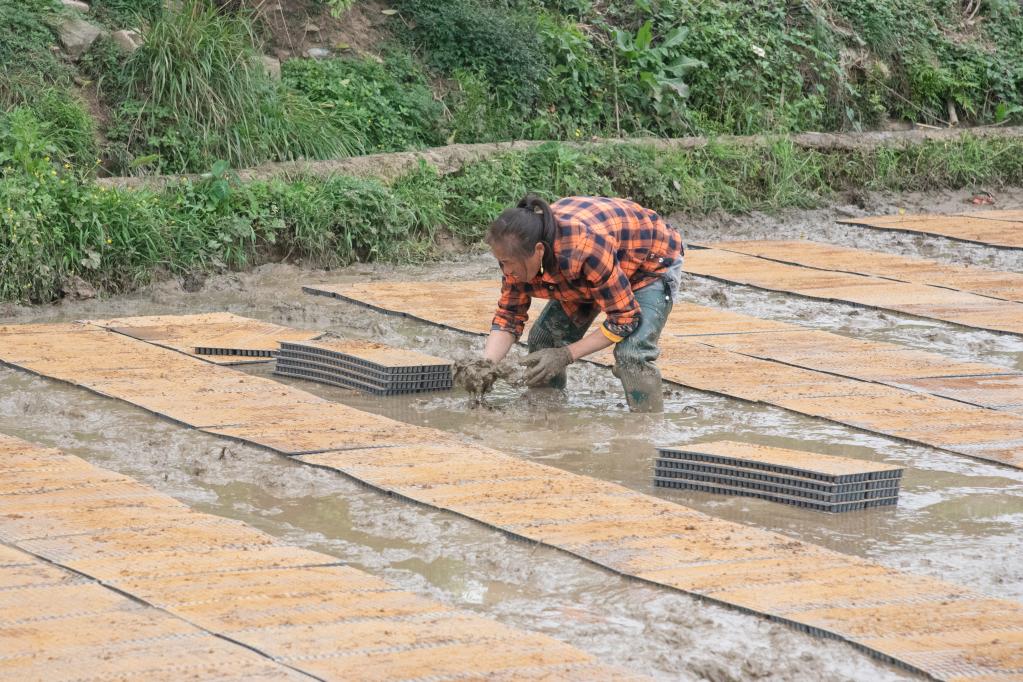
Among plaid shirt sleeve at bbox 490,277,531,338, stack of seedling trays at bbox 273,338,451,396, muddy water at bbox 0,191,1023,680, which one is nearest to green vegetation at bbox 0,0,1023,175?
muddy water at bbox 0,191,1023,680

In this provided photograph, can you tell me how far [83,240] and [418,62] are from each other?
4.10 meters

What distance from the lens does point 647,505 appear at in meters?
4.76

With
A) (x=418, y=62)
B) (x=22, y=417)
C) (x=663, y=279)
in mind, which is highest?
A: (x=418, y=62)

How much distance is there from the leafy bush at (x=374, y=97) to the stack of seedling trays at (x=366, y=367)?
160 inches

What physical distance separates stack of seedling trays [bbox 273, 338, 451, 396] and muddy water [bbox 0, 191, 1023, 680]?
3.7 inches

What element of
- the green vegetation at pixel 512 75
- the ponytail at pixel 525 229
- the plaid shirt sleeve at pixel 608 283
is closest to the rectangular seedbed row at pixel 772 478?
the plaid shirt sleeve at pixel 608 283

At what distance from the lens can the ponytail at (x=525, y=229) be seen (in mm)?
5320

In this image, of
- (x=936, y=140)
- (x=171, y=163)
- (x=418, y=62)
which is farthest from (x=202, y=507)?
(x=936, y=140)

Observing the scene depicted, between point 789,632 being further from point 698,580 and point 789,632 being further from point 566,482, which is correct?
point 566,482

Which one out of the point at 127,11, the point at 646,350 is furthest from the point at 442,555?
the point at 127,11

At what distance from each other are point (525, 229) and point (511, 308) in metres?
0.69

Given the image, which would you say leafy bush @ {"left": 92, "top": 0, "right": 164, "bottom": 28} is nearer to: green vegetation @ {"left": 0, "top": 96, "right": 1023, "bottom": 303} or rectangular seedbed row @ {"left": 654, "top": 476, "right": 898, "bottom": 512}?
green vegetation @ {"left": 0, "top": 96, "right": 1023, "bottom": 303}

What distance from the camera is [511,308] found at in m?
5.96

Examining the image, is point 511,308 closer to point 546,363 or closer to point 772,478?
point 546,363
